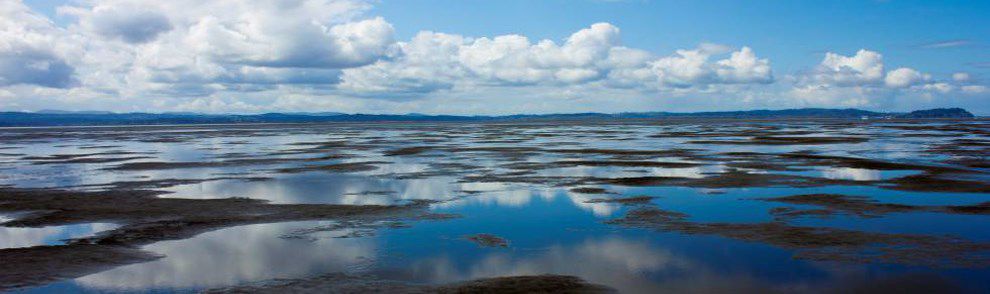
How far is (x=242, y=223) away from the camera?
58.0ft

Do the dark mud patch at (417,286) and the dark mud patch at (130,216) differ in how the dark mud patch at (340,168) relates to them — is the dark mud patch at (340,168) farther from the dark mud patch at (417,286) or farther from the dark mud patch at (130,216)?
the dark mud patch at (417,286)

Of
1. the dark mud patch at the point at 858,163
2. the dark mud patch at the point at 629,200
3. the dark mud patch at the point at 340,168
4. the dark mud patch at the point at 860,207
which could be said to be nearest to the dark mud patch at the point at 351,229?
the dark mud patch at the point at 629,200

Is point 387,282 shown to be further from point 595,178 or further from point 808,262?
point 595,178

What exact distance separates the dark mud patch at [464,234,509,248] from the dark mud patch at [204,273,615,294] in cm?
293

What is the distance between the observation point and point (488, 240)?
15094 millimetres

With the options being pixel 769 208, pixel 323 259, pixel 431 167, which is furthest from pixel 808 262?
pixel 431 167

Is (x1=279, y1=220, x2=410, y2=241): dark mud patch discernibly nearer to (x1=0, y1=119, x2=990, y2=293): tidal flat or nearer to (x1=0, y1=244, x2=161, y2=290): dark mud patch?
(x1=0, y1=119, x2=990, y2=293): tidal flat

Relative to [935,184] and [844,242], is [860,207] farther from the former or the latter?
[935,184]

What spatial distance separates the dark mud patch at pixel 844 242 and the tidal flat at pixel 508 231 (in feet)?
0.22

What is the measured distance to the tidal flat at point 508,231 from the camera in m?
11.6

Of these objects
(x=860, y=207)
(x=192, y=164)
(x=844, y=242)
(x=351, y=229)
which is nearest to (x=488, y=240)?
(x=351, y=229)

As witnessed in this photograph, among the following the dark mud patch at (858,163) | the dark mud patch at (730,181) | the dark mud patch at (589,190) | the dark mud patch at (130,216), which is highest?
the dark mud patch at (130,216)

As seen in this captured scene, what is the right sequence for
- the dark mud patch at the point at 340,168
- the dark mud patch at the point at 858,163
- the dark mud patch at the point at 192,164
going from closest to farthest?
the dark mud patch at the point at 858,163, the dark mud patch at the point at 340,168, the dark mud patch at the point at 192,164

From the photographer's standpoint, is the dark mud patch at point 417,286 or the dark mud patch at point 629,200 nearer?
the dark mud patch at point 417,286
